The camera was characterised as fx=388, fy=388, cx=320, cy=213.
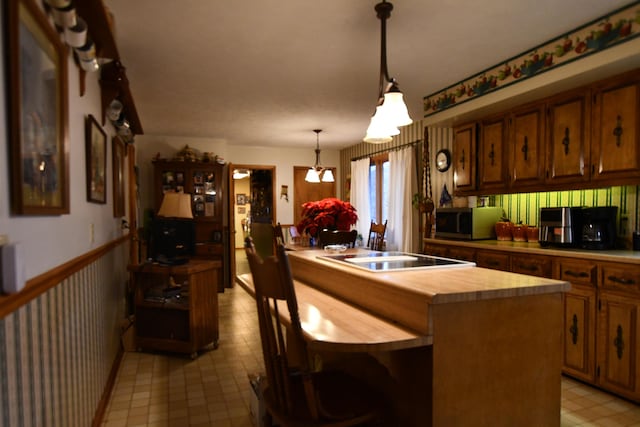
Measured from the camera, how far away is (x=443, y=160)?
4527 millimetres

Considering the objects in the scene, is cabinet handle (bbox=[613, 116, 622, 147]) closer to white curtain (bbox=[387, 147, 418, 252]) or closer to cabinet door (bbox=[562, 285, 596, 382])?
cabinet door (bbox=[562, 285, 596, 382])

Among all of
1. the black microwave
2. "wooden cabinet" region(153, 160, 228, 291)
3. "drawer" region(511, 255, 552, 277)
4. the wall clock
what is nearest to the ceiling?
the wall clock

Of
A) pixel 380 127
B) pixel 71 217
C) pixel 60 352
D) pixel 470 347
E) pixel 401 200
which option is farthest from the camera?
pixel 401 200

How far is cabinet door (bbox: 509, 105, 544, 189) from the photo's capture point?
312cm

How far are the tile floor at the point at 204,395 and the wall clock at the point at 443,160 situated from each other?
2.44 metres

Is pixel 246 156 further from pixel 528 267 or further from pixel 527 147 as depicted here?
pixel 528 267

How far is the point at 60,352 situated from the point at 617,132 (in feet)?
11.0

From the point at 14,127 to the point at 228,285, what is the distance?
536 centimetres

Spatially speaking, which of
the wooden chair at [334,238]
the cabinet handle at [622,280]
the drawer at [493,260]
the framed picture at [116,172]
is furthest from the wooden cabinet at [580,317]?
the framed picture at [116,172]

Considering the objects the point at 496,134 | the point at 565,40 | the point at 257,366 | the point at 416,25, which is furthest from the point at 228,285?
the point at 565,40

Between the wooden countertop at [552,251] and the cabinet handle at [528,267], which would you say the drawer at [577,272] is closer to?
the wooden countertop at [552,251]

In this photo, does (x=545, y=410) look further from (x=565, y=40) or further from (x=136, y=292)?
(x=136, y=292)

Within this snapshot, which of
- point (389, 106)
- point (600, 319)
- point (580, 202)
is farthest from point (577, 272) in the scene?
point (389, 106)

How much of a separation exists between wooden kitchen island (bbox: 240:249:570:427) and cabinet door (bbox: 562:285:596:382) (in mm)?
1370
